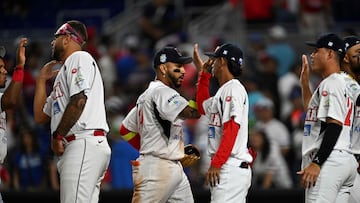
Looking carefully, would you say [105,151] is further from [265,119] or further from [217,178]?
[265,119]

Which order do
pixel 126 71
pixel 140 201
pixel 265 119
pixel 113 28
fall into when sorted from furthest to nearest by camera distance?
Result: pixel 113 28
pixel 126 71
pixel 265 119
pixel 140 201

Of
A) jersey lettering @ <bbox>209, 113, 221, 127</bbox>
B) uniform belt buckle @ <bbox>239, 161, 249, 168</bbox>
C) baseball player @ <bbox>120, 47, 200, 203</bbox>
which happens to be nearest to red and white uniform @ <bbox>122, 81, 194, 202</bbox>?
baseball player @ <bbox>120, 47, 200, 203</bbox>

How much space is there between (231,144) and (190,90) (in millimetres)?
6156

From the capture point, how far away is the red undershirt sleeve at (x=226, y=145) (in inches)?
356

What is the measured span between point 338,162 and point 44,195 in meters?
5.01

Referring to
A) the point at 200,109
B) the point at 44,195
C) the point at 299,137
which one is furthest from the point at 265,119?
the point at 200,109

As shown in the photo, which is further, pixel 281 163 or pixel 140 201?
pixel 281 163

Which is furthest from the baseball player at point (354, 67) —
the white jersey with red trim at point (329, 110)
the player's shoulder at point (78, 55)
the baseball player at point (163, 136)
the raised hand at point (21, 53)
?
the raised hand at point (21, 53)

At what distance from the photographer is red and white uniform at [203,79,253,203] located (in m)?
9.16

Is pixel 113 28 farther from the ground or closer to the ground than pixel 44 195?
farther from the ground

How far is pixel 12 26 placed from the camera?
1947 cm

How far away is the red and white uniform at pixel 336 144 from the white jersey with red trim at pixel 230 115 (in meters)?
0.57

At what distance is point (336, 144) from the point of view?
898 centimetres

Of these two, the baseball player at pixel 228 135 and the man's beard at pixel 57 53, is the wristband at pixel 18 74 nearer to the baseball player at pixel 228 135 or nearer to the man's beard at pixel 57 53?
the man's beard at pixel 57 53
